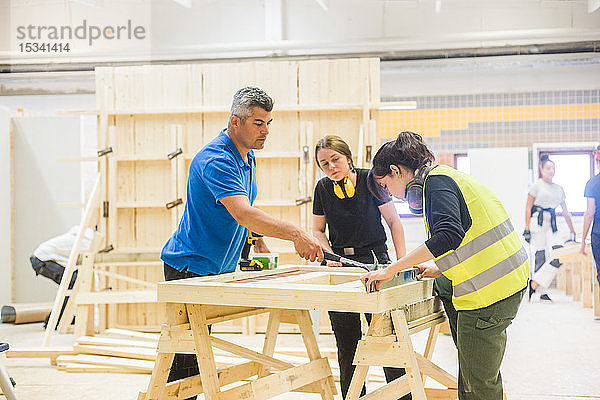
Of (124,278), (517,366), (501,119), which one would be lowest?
(517,366)

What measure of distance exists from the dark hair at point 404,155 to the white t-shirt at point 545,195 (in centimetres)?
625

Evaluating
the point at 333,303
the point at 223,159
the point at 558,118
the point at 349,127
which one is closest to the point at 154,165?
the point at 349,127

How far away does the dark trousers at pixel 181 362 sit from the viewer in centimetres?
300

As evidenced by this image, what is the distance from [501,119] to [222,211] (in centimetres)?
755

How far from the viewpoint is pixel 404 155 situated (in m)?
2.47

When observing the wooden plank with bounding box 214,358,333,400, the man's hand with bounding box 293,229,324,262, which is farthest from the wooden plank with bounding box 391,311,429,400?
the wooden plank with bounding box 214,358,333,400

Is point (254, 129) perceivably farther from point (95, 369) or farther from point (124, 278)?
point (124, 278)

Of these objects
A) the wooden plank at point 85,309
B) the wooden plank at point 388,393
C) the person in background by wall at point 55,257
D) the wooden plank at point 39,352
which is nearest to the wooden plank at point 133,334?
the wooden plank at point 85,309

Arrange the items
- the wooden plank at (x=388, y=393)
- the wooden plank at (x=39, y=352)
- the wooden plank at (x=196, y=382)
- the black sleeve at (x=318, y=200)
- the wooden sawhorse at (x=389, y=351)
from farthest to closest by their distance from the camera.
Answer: the wooden plank at (x=39, y=352) < the black sleeve at (x=318, y=200) < the wooden plank at (x=196, y=382) < the wooden plank at (x=388, y=393) < the wooden sawhorse at (x=389, y=351)

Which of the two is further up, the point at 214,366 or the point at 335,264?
the point at 335,264

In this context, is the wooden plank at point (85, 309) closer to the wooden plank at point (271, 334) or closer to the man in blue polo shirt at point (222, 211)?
the wooden plank at point (271, 334)

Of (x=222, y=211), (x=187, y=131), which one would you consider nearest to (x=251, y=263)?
(x=222, y=211)

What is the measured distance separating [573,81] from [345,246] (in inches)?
283

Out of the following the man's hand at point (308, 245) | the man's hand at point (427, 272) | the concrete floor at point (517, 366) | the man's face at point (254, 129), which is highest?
the man's face at point (254, 129)
